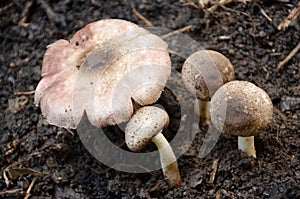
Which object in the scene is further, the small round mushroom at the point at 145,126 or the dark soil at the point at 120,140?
the dark soil at the point at 120,140

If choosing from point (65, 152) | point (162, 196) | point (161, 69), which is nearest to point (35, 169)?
point (65, 152)

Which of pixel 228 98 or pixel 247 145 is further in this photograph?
pixel 247 145

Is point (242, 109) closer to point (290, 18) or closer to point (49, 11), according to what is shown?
point (290, 18)

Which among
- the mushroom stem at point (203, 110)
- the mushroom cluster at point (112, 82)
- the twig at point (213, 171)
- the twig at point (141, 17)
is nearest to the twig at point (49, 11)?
the twig at point (141, 17)

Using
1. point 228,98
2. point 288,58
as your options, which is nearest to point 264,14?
point 288,58

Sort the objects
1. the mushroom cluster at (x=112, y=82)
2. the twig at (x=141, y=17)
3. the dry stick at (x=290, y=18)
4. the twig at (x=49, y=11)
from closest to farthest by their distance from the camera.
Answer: the mushroom cluster at (x=112, y=82), the dry stick at (x=290, y=18), the twig at (x=141, y=17), the twig at (x=49, y=11)

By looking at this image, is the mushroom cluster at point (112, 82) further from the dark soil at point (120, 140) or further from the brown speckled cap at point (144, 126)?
the dark soil at point (120, 140)
